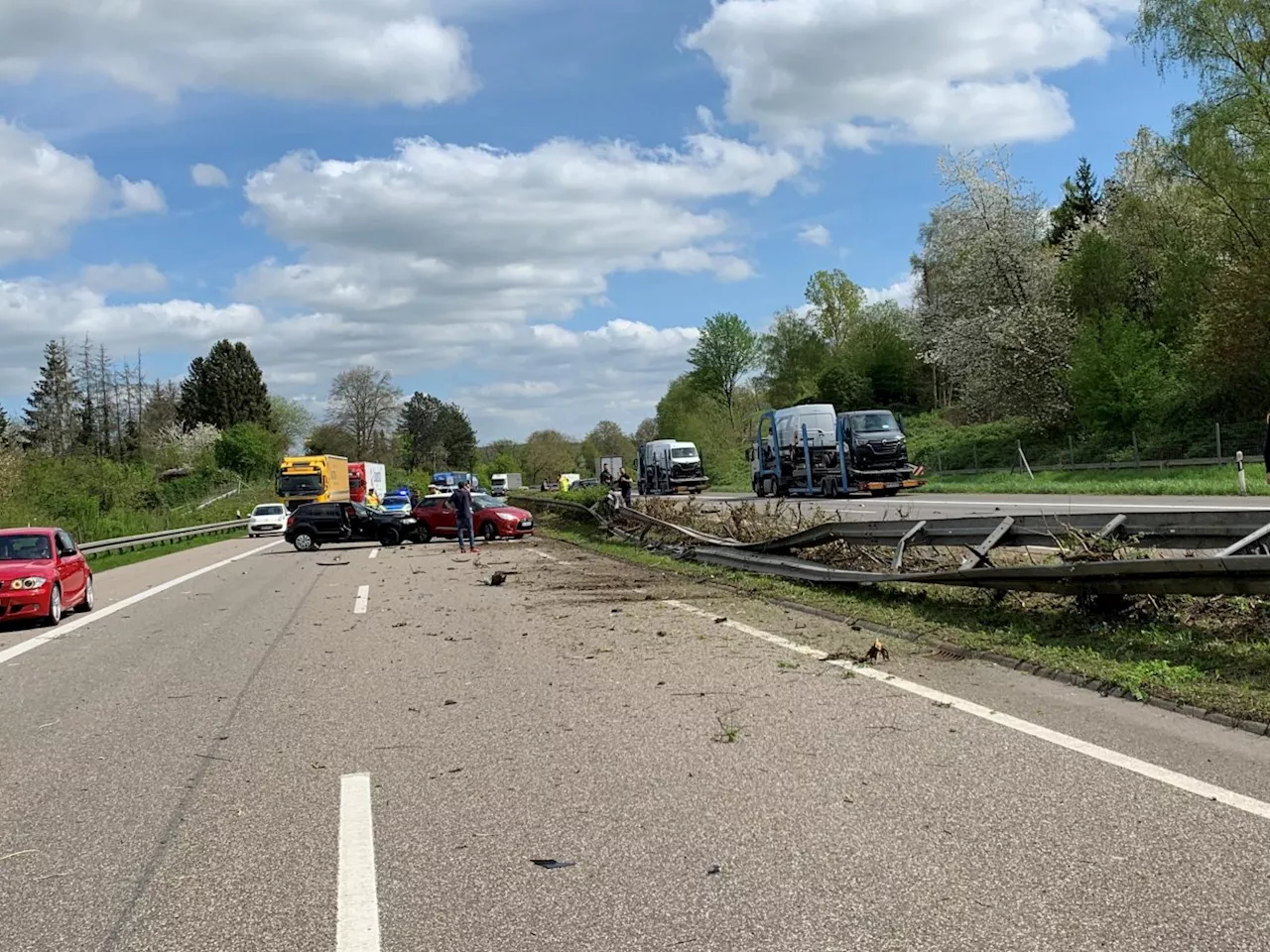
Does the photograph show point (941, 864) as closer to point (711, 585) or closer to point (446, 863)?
point (446, 863)

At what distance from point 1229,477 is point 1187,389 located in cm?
860

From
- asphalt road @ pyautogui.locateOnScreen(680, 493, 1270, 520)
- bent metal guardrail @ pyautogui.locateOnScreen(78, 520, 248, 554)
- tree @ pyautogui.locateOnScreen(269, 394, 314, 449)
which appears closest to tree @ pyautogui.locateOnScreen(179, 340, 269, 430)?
tree @ pyautogui.locateOnScreen(269, 394, 314, 449)

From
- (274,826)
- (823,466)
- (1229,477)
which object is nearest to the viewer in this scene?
(274,826)

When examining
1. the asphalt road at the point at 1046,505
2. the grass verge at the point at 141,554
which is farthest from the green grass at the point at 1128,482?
the grass verge at the point at 141,554

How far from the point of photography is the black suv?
109 feet

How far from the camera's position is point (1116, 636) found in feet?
27.4

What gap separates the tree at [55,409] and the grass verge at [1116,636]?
85526 mm

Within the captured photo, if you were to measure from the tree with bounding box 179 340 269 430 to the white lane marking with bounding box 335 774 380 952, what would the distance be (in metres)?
108

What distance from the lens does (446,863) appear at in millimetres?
4504

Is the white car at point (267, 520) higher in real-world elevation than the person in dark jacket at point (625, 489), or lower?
lower

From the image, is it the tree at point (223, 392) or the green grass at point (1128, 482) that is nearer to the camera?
the green grass at point (1128, 482)

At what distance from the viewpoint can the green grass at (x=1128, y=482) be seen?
80.2ft

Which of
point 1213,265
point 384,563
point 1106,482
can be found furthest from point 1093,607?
point 1213,265

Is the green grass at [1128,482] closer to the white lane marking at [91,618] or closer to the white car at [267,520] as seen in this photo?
the white lane marking at [91,618]
